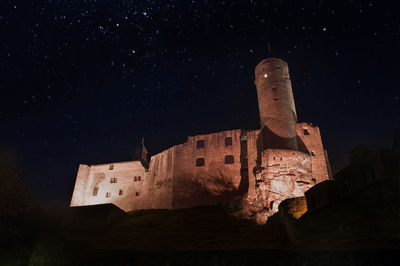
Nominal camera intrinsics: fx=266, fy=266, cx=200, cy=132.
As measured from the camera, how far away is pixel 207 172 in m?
30.2

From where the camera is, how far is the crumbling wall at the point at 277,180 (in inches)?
912

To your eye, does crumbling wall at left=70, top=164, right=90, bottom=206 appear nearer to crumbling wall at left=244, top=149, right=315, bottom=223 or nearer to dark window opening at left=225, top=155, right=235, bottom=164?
dark window opening at left=225, top=155, right=235, bottom=164

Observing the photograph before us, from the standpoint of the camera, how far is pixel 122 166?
129 feet

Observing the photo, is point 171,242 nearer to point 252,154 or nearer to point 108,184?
point 252,154

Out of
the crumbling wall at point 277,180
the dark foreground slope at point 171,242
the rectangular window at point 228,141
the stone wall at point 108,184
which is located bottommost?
the dark foreground slope at point 171,242

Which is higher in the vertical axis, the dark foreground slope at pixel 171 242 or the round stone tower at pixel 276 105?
the round stone tower at pixel 276 105

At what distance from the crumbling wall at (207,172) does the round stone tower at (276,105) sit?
4000mm

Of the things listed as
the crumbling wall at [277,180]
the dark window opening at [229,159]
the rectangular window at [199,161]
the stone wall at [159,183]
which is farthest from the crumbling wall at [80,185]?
the crumbling wall at [277,180]

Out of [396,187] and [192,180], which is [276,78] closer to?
[192,180]

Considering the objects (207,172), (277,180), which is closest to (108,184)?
(207,172)

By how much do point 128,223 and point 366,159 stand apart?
21962 millimetres

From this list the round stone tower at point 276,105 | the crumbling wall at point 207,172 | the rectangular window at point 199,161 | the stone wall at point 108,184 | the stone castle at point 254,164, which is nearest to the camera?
the stone castle at point 254,164

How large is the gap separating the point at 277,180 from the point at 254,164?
14.3 ft

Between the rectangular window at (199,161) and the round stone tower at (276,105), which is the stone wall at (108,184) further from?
the round stone tower at (276,105)
